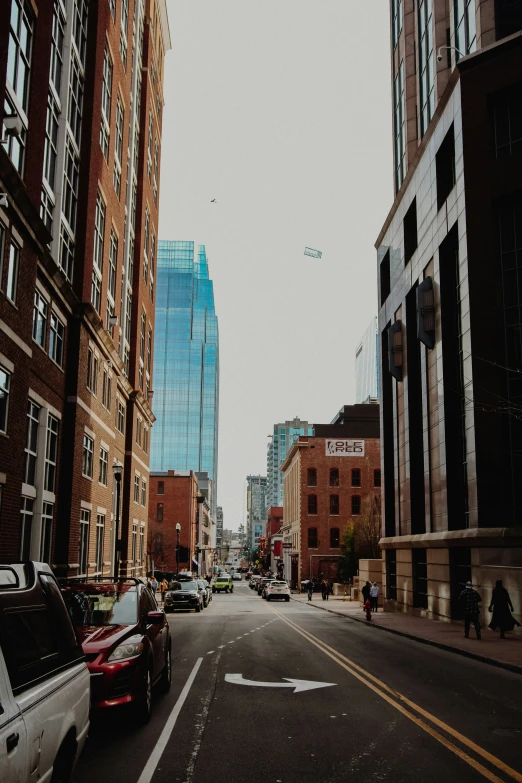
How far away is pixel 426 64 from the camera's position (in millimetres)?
39031

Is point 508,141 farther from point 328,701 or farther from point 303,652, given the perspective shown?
point 328,701

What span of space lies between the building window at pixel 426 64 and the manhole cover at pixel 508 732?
34.6 metres

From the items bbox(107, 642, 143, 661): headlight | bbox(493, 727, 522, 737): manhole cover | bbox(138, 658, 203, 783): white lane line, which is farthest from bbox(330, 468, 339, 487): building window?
bbox(107, 642, 143, 661): headlight

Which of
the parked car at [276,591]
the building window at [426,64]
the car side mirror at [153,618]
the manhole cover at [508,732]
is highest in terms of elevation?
the building window at [426,64]

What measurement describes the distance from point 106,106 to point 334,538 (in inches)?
Answer: 2281

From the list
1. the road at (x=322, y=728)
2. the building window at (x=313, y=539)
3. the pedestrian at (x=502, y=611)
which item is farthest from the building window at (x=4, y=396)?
the building window at (x=313, y=539)

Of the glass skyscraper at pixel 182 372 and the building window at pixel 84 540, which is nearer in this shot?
the building window at pixel 84 540

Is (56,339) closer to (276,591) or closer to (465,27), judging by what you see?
(465,27)

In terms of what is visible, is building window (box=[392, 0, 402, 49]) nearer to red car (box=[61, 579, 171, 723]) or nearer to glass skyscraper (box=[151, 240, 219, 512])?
red car (box=[61, 579, 171, 723])

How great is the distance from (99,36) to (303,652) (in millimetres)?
29207

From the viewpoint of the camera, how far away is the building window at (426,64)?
124 ft

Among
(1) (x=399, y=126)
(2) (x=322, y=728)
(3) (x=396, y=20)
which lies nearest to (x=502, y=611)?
(2) (x=322, y=728)

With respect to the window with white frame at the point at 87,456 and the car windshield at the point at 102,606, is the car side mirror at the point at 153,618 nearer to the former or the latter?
the car windshield at the point at 102,606

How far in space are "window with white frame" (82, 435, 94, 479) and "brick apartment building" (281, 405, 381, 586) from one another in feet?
171
